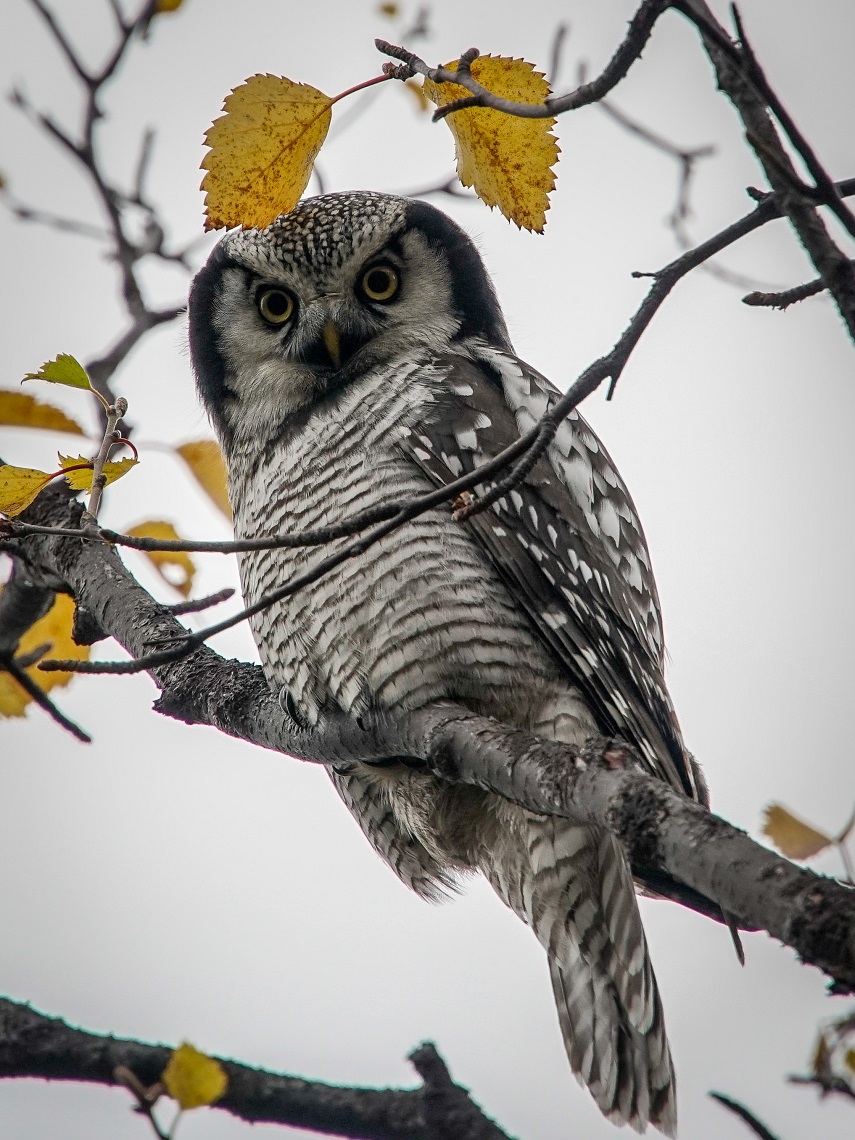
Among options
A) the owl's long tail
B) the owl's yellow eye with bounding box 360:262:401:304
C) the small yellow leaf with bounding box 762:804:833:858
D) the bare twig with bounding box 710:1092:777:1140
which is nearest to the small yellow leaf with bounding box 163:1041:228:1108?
the bare twig with bounding box 710:1092:777:1140

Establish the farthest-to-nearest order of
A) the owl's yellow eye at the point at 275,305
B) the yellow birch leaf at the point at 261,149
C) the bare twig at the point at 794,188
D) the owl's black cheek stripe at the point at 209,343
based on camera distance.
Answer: the owl's black cheek stripe at the point at 209,343 → the owl's yellow eye at the point at 275,305 → the yellow birch leaf at the point at 261,149 → the bare twig at the point at 794,188

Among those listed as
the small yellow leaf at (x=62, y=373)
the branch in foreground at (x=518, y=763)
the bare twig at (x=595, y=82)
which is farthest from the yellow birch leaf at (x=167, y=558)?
the bare twig at (x=595, y=82)

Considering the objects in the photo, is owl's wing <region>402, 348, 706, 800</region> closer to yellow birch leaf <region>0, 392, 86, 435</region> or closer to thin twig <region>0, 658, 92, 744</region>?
yellow birch leaf <region>0, 392, 86, 435</region>

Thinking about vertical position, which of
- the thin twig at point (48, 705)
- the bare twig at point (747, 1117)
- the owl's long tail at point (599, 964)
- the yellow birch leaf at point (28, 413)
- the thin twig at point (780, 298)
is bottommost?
the bare twig at point (747, 1117)

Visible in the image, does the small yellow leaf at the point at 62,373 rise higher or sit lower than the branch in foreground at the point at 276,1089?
higher

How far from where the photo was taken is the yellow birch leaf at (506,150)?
5.57ft

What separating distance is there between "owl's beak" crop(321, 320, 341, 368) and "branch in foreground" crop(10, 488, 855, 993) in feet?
2.51

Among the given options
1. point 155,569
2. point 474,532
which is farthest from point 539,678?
point 155,569

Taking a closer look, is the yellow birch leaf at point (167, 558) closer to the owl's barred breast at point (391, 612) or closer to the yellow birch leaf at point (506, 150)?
the owl's barred breast at point (391, 612)

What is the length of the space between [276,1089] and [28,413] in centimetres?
151

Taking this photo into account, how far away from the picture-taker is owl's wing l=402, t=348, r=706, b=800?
2574 millimetres

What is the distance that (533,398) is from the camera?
2936 mm

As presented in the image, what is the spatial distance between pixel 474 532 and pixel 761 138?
1.41 m

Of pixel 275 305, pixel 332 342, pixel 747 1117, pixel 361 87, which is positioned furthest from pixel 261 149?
pixel 747 1117
